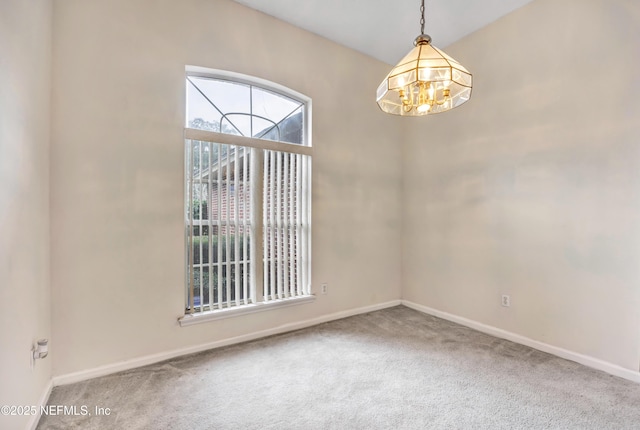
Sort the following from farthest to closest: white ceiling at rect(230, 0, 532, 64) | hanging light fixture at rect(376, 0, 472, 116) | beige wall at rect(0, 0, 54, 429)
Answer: white ceiling at rect(230, 0, 532, 64) → hanging light fixture at rect(376, 0, 472, 116) → beige wall at rect(0, 0, 54, 429)

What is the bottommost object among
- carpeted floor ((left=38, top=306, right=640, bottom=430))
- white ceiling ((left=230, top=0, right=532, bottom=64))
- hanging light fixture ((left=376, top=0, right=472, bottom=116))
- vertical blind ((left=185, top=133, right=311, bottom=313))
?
carpeted floor ((left=38, top=306, right=640, bottom=430))

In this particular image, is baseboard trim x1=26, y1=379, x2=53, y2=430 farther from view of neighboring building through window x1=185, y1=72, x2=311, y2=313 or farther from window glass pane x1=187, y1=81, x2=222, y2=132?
window glass pane x1=187, y1=81, x2=222, y2=132

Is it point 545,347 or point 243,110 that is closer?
point 545,347

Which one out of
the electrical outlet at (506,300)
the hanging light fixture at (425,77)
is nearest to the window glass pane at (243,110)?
the hanging light fixture at (425,77)

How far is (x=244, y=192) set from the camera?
2.88m

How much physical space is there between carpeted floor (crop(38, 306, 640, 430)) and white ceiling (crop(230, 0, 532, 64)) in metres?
3.18

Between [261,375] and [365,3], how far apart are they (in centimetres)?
336

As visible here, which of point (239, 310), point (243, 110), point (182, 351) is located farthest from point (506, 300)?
point (243, 110)

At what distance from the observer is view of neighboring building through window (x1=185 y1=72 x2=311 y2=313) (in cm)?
267

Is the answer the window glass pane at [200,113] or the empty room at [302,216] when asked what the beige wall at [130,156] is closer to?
the empty room at [302,216]

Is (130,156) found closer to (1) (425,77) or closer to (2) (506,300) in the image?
(1) (425,77)

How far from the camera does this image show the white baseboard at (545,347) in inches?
88.6

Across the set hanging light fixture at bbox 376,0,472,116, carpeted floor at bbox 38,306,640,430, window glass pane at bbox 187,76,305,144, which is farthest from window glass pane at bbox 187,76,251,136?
carpeted floor at bbox 38,306,640,430

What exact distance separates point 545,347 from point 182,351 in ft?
10.3
